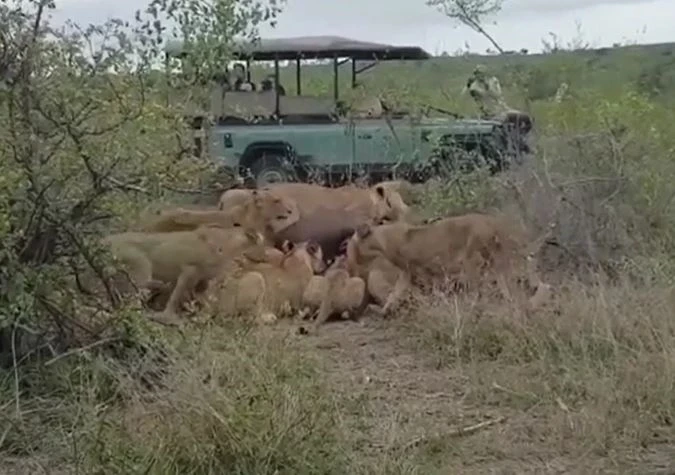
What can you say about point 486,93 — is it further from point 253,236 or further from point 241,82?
point 241,82

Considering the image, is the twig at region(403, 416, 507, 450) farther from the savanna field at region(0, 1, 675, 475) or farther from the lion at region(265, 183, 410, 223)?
the lion at region(265, 183, 410, 223)

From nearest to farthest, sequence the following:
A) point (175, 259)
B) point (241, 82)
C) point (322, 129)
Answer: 1. point (175, 259)
2. point (241, 82)
3. point (322, 129)

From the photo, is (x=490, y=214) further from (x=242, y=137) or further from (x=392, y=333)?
(x=242, y=137)

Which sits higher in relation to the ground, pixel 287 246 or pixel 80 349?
pixel 80 349

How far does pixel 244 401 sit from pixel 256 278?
11.6 ft

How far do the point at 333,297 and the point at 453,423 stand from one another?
3.07m

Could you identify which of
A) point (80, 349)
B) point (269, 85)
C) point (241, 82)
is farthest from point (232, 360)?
point (269, 85)

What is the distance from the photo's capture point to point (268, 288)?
30.1 ft

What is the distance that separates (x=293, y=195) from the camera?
11234 millimetres

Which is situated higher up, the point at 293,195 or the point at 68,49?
the point at 68,49

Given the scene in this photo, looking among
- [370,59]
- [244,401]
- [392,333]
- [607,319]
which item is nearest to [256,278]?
[392,333]

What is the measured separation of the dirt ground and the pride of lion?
1.15 meters

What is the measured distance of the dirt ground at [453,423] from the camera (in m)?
5.76

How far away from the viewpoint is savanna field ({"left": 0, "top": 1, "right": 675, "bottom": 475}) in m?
5.56
